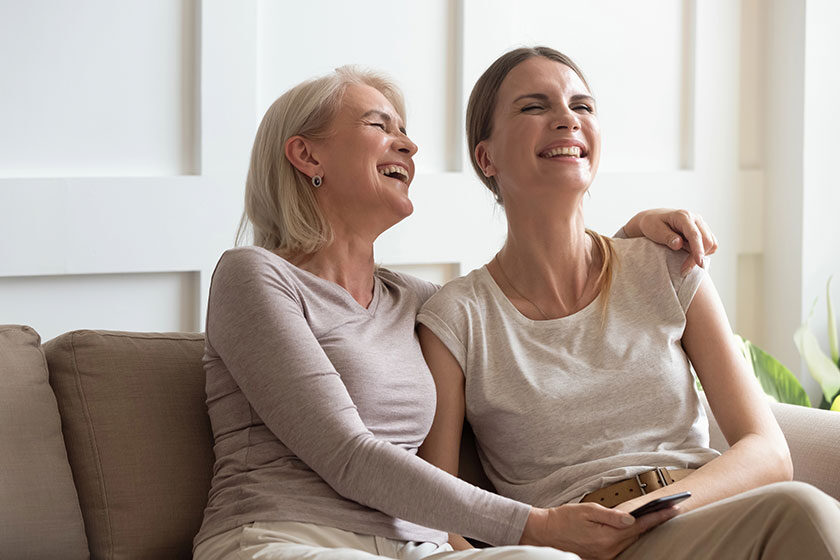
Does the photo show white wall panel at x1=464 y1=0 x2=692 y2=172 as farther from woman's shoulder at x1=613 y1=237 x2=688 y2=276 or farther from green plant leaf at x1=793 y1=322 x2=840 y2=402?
woman's shoulder at x1=613 y1=237 x2=688 y2=276

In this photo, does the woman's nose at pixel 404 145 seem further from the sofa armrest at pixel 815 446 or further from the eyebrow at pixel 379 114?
the sofa armrest at pixel 815 446

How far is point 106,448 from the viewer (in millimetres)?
1641

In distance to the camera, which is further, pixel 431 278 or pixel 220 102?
pixel 431 278

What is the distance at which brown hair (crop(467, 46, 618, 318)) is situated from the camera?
71.6 inches

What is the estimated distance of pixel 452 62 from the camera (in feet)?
9.27

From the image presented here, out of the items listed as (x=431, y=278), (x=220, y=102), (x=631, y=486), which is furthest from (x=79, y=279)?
(x=631, y=486)

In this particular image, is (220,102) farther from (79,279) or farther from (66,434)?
(66,434)

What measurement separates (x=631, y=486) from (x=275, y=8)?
1597 millimetres

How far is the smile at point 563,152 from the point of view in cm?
177

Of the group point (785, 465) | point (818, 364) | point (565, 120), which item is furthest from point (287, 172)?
point (818, 364)

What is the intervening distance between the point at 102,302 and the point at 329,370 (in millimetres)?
1095

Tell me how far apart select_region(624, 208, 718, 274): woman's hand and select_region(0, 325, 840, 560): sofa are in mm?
397

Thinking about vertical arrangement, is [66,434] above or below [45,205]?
below

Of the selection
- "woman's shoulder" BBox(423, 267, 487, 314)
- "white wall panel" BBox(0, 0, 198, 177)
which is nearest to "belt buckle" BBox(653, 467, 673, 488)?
"woman's shoulder" BBox(423, 267, 487, 314)
